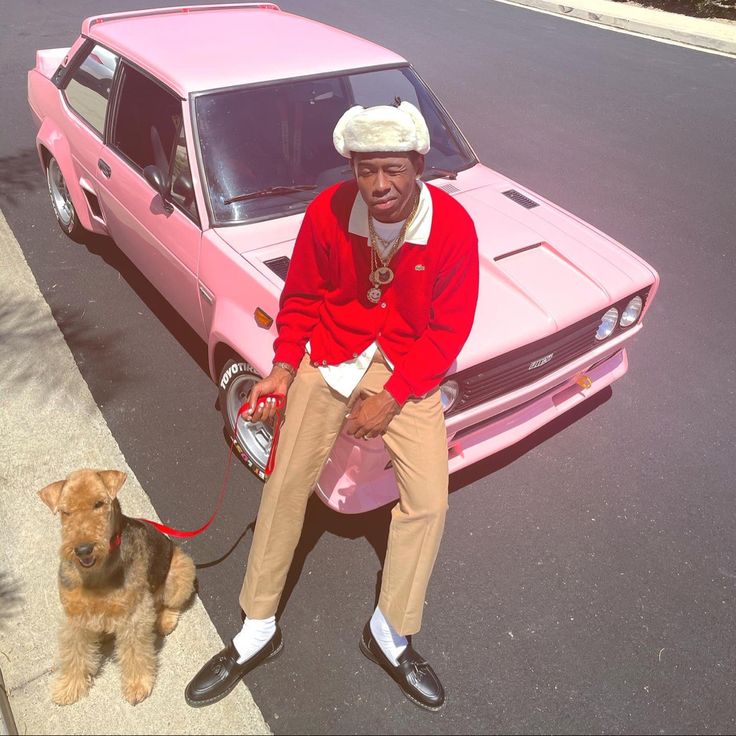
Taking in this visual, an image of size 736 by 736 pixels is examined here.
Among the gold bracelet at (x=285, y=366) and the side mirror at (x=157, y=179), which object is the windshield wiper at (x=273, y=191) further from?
the gold bracelet at (x=285, y=366)

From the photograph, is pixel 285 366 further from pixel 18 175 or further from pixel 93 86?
pixel 18 175

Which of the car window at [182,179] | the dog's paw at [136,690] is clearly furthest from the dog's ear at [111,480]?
the car window at [182,179]

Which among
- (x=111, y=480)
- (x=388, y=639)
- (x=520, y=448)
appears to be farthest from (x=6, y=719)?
(x=520, y=448)

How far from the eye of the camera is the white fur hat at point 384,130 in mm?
2162

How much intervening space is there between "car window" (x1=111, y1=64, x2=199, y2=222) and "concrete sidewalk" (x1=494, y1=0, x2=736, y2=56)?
12528 mm

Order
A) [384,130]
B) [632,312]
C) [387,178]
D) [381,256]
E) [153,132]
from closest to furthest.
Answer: [384,130], [387,178], [381,256], [632,312], [153,132]

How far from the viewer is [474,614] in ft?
10.3

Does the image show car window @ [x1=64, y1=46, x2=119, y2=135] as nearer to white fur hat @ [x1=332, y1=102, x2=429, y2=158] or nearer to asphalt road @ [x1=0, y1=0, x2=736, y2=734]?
asphalt road @ [x1=0, y1=0, x2=736, y2=734]

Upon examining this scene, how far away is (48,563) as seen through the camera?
124 inches

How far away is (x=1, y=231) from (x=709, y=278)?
6405mm

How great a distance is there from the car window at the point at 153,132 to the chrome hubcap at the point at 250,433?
1006mm

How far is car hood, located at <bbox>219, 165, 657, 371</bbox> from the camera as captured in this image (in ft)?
9.94

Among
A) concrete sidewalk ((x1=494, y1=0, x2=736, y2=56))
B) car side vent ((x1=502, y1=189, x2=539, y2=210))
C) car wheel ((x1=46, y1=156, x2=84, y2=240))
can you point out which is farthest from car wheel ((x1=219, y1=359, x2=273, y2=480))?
concrete sidewalk ((x1=494, y1=0, x2=736, y2=56))

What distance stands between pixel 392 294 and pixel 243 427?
1.49 m
